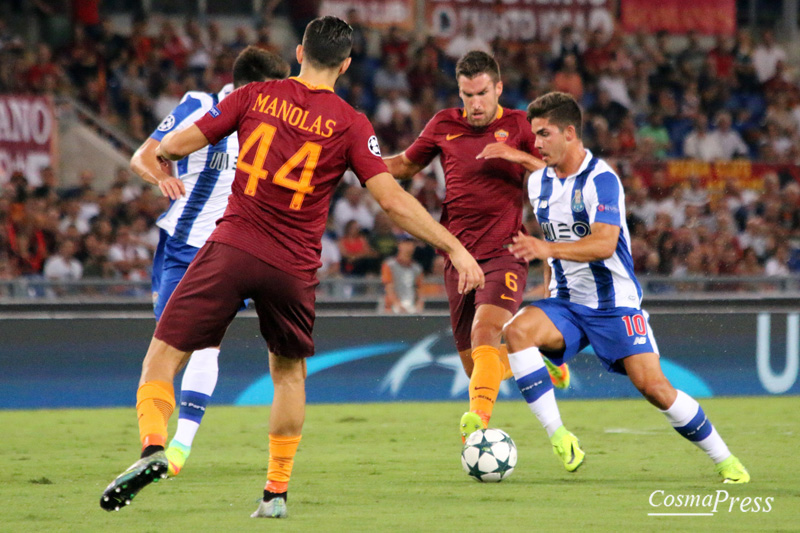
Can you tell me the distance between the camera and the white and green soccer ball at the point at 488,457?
229 inches

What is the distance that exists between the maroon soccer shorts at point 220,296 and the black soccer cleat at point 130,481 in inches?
22.3

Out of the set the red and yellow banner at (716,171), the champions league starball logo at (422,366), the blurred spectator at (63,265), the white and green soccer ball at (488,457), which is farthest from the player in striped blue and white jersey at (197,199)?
the red and yellow banner at (716,171)

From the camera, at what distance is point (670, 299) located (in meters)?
10.9

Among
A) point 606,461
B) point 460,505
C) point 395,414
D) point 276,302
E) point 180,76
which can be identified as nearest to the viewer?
point 276,302

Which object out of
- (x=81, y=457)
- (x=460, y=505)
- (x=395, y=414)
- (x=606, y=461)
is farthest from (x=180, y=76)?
(x=460, y=505)

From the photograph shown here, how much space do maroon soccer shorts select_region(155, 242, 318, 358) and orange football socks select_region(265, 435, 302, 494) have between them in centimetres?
52

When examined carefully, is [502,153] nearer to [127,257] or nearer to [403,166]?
[403,166]

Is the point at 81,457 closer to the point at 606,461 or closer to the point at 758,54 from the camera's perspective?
the point at 606,461

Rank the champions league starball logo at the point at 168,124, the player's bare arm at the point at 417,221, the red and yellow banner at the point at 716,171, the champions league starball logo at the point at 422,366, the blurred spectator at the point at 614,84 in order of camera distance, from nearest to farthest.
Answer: the player's bare arm at the point at 417,221
the champions league starball logo at the point at 168,124
the champions league starball logo at the point at 422,366
the red and yellow banner at the point at 716,171
the blurred spectator at the point at 614,84

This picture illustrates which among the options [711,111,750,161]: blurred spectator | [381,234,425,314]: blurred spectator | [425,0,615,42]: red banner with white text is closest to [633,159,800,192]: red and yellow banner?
[711,111,750,161]: blurred spectator

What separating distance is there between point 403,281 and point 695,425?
585cm

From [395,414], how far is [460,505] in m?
4.35

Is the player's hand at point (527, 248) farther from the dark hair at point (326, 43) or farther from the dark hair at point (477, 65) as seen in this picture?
the dark hair at point (477, 65)

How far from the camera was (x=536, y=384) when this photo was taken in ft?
19.7
